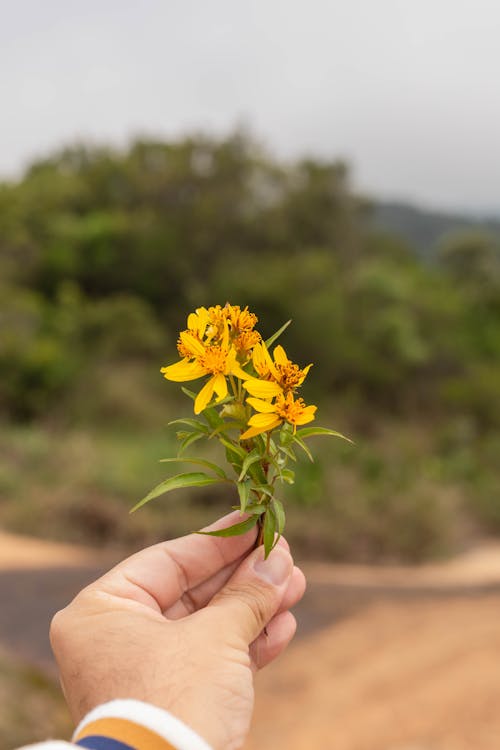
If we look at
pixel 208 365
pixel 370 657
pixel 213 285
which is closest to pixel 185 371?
pixel 208 365

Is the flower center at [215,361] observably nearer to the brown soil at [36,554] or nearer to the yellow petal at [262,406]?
the yellow petal at [262,406]

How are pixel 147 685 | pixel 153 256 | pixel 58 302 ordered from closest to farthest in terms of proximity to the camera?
pixel 147 685 < pixel 58 302 < pixel 153 256

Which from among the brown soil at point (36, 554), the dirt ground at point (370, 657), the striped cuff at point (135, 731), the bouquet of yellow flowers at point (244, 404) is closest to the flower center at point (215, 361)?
the bouquet of yellow flowers at point (244, 404)

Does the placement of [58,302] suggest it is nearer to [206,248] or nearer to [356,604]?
[206,248]

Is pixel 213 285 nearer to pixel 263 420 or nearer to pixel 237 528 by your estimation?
pixel 237 528

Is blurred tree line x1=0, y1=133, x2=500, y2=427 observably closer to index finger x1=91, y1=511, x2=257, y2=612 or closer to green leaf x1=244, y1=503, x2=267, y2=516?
index finger x1=91, y1=511, x2=257, y2=612

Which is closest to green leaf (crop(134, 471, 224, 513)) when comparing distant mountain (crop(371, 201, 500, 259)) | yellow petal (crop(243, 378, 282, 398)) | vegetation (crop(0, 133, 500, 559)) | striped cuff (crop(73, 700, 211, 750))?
yellow petal (crop(243, 378, 282, 398))

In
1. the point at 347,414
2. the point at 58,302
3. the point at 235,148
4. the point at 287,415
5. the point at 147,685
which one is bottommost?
the point at 347,414

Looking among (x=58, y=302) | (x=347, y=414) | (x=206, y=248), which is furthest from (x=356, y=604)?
(x=206, y=248)

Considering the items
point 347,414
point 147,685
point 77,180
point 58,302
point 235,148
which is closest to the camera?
point 147,685
